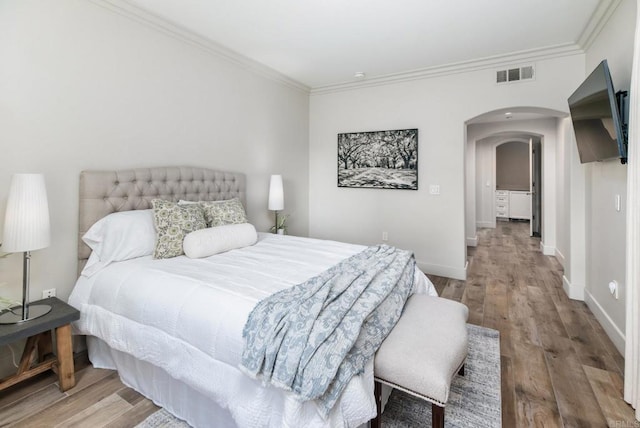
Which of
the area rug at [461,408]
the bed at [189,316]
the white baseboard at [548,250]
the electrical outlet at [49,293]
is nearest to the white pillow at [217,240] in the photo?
the bed at [189,316]

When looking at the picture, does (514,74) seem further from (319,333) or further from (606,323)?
(319,333)

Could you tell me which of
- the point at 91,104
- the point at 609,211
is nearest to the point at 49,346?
the point at 91,104

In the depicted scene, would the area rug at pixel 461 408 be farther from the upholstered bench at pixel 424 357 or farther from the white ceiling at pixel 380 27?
the white ceiling at pixel 380 27

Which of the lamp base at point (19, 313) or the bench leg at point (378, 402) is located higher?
the lamp base at point (19, 313)

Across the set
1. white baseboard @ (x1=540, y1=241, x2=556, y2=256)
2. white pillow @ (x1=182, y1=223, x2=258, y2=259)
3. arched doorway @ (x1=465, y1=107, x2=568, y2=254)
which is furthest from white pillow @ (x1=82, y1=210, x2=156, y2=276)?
white baseboard @ (x1=540, y1=241, x2=556, y2=256)

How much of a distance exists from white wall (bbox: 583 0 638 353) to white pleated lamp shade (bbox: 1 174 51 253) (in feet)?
12.6

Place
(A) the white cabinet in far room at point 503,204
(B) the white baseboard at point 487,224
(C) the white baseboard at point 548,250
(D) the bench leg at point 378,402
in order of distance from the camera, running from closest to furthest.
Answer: (D) the bench leg at point 378,402
(C) the white baseboard at point 548,250
(B) the white baseboard at point 487,224
(A) the white cabinet in far room at point 503,204

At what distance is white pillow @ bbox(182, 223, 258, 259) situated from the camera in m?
2.35

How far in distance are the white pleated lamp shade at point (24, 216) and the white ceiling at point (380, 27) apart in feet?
5.55

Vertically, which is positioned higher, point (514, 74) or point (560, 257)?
point (514, 74)

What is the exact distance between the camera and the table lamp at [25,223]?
1753 millimetres

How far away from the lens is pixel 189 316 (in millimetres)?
1600

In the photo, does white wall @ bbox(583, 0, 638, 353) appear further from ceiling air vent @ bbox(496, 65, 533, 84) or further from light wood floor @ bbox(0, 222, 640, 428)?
ceiling air vent @ bbox(496, 65, 533, 84)

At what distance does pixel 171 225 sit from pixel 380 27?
2537 millimetres
